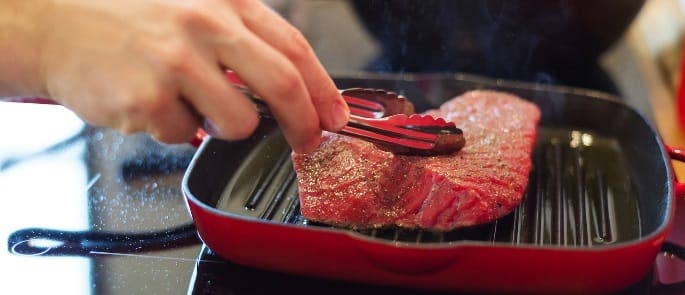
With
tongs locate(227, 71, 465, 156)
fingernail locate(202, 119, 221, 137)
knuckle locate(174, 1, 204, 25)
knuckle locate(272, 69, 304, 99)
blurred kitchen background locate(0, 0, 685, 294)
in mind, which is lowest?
blurred kitchen background locate(0, 0, 685, 294)

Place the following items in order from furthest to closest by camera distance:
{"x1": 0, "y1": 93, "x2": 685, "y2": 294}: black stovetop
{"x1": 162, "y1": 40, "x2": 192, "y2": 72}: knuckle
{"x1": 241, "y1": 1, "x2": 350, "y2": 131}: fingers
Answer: {"x1": 0, "y1": 93, "x2": 685, "y2": 294}: black stovetop, {"x1": 241, "y1": 1, "x2": 350, "y2": 131}: fingers, {"x1": 162, "y1": 40, "x2": 192, "y2": 72}: knuckle

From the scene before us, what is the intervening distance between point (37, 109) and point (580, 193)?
Result: 49.4 inches

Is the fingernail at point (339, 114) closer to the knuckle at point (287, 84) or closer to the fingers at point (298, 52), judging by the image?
Result: the fingers at point (298, 52)

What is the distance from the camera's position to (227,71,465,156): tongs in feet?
3.76

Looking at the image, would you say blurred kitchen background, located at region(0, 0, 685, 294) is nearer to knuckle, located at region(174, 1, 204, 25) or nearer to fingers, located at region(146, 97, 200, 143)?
fingers, located at region(146, 97, 200, 143)

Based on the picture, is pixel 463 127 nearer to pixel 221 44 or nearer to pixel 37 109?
pixel 221 44

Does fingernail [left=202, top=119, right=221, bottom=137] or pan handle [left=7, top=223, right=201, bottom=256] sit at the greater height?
fingernail [left=202, top=119, right=221, bottom=137]

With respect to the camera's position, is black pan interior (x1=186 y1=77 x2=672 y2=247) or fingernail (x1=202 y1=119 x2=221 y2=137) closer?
fingernail (x1=202 y1=119 x2=221 y2=137)

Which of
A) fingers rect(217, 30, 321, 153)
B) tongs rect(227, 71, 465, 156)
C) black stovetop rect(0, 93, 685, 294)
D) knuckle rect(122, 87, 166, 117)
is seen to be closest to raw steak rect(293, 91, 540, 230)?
tongs rect(227, 71, 465, 156)

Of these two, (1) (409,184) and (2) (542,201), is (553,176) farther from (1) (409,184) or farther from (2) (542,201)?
(1) (409,184)

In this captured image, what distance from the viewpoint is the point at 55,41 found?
32.8 inches

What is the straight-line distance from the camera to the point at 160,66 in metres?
0.80

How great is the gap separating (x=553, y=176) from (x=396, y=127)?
38 centimetres

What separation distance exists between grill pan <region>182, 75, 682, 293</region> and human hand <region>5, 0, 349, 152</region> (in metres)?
0.20
